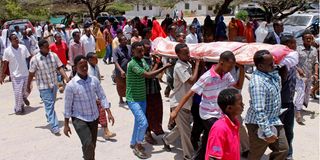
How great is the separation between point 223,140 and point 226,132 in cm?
6

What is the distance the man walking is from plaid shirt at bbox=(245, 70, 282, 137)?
3939 mm

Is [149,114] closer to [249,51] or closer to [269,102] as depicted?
[249,51]

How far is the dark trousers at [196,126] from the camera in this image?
579 cm

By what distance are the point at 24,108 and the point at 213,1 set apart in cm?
2899

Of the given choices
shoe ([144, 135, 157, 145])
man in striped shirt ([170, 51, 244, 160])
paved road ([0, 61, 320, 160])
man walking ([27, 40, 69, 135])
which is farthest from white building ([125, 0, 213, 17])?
man in striped shirt ([170, 51, 244, 160])

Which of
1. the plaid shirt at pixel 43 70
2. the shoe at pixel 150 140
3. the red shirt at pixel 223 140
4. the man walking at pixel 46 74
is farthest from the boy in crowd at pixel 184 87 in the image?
the plaid shirt at pixel 43 70

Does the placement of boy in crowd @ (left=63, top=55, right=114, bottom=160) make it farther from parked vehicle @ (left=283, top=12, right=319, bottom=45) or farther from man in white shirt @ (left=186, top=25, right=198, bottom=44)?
parked vehicle @ (left=283, top=12, right=319, bottom=45)

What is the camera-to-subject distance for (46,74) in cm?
748

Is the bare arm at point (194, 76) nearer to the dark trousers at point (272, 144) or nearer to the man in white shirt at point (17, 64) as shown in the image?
the dark trousers at point (272, 144)

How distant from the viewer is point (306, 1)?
2822cm

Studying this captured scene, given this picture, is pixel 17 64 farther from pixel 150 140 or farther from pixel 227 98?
pixel 227 98

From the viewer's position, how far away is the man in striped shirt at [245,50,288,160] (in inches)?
175

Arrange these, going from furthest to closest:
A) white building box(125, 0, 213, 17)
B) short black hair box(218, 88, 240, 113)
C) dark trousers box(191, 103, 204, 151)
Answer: white building box(125, 0, 213, 17), dark trousers box(191, 103, 204, 151), short black hair box(218, 88, 240, 113)

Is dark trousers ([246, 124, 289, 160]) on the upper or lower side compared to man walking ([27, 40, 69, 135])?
lower
